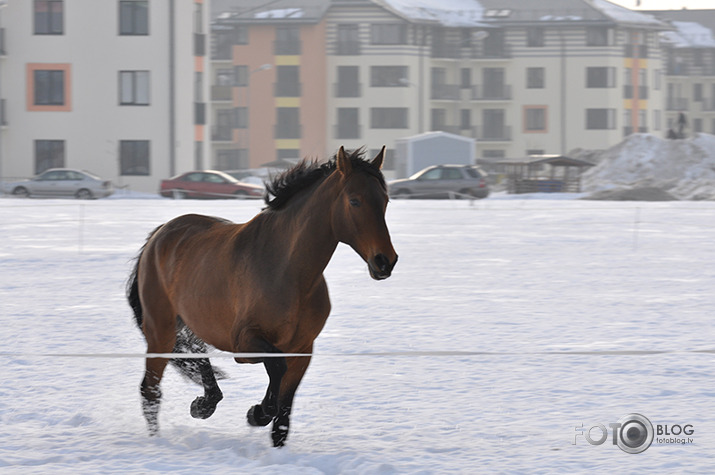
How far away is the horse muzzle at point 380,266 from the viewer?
548 cm

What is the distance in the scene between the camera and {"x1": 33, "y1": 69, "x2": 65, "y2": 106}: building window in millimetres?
49438

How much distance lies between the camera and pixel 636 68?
7744cm

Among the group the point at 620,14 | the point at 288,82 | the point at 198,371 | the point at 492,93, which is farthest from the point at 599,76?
the point at 198,371

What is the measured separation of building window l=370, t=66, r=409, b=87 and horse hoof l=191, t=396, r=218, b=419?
214ft

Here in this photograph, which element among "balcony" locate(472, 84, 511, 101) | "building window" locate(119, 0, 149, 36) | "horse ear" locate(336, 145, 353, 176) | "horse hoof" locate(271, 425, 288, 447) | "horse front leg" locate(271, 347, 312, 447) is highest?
"building window" locate(119, 0, 149, 36)

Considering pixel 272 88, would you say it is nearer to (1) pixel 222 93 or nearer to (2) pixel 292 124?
(2) pixel 292 124

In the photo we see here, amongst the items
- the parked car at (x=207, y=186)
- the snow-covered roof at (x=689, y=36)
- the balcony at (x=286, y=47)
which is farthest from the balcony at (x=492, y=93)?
the parked car at (x=207, y=186)

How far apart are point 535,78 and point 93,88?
3424 centimetres

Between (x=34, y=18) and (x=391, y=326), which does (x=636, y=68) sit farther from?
(x=391, y=326)

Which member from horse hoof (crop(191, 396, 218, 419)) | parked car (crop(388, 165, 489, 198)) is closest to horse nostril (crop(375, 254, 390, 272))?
horse hoof (crop(191, 396, 218, 419))

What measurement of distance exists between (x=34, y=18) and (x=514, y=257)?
35.1 m

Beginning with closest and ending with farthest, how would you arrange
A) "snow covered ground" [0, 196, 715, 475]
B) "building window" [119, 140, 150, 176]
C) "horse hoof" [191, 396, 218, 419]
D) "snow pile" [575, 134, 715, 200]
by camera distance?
"snow covered ground" [0, 196, 715, 475] < "horse hoof" [191, 396, 218, 419] < "building window" [119, 140, 150, 176] < "snow pile" [575, 134, 715, 200]

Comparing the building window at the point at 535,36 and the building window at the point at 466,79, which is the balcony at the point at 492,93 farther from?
the building window at the point at 535,36

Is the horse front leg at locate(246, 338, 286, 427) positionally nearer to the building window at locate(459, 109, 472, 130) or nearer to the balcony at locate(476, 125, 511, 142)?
the balcony at locate(476, 125, 511, 142)
